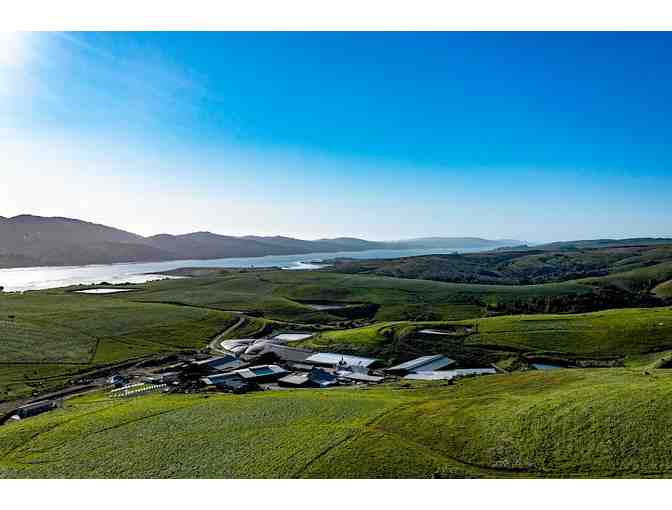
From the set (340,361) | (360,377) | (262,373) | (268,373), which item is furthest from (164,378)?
(360,377)

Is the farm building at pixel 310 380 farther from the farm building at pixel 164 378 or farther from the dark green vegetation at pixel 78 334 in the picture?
the dark green vegetation at pixel 78 334

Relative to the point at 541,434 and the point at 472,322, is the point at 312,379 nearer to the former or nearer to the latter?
the point at 541,434

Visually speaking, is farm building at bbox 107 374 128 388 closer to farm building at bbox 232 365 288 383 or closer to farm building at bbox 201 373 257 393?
farm building at bbox 201 373 257 393

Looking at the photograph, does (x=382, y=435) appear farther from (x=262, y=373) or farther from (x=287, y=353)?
(x=287, y=353)

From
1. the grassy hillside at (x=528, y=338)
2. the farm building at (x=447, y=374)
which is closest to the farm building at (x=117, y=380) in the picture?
the grassy hillside at (x=528, y=338)

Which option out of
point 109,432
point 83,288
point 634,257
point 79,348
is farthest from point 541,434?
point 634,257

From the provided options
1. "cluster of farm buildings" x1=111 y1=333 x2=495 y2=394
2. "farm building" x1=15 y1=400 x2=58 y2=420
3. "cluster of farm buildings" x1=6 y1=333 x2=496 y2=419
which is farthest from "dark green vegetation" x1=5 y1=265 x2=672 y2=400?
"farm building" x1=15 y1=400 x2=58 y2=420
